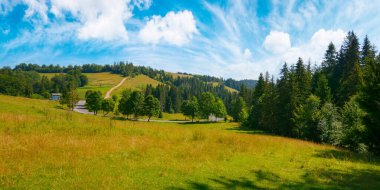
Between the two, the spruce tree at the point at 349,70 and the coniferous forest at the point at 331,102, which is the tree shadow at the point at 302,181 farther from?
the spruce tree at the point at 349,70

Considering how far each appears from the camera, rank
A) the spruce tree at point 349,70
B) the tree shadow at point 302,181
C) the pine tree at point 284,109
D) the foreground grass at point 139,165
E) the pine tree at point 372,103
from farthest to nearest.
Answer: the pine tree at point 284,109
the spruce tree at point 349,70
the pine tree at point 372,103
the tree shadow at point 302,181
the foreground grass at point 139,165

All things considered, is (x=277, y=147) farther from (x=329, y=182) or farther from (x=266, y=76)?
(x=266, y=76)

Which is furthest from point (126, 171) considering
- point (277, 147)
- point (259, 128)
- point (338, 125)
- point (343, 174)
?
point (259, 128)

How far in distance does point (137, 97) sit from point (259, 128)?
47.6 meters

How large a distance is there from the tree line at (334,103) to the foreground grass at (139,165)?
22.9 ft

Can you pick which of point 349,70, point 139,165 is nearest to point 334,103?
point 349,70

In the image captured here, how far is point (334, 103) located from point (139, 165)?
2027 inches

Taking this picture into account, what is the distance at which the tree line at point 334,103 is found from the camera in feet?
63.0

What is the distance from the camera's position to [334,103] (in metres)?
50.4

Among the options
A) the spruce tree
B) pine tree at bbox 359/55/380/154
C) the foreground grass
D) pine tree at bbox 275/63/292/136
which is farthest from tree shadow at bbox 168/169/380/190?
pine tree at bbox 275/63/292/136

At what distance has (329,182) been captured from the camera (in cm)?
1028

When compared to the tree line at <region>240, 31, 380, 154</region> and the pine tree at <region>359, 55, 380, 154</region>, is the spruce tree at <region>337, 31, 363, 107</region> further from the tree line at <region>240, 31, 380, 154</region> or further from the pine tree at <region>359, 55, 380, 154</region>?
the pine tree at <region>359, 55, 380, 154</region>

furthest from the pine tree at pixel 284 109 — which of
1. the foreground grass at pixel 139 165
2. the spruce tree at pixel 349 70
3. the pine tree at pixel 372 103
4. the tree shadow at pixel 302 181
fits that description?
the tree shadow at pixel 302 181

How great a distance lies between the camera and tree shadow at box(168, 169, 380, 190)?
9141 mm
